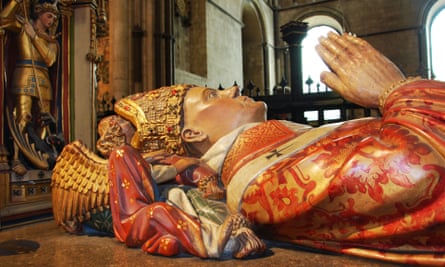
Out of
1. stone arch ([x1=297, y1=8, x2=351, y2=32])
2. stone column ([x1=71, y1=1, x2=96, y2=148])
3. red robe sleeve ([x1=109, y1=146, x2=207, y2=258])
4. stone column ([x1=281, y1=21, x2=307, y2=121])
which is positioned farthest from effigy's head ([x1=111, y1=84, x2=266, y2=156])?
stone arch ([x1=297, y1=8, x2=351, y2=32])

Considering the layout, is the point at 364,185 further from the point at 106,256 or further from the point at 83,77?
the point at 83,77

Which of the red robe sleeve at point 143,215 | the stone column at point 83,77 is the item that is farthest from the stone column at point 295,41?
the red robe sleeve at point 143,215

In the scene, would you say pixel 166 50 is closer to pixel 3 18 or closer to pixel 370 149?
pixel 3 18

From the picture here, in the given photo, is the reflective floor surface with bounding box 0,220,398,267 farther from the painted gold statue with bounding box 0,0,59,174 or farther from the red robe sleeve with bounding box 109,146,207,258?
the painted gold statue with bounding box 0,0,59,174

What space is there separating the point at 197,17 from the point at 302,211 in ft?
33.7

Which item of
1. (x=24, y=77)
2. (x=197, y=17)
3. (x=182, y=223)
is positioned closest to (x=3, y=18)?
(x=24, y=77)

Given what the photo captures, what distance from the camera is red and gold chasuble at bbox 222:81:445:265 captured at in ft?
3.96

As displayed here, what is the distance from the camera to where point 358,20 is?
1531cm

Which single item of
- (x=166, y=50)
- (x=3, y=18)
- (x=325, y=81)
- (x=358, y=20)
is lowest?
(x=325, y=81)

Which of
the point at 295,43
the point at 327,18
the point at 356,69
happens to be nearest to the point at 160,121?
the point at 356,69

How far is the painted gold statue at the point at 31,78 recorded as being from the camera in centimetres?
290

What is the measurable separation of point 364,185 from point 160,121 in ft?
3.59

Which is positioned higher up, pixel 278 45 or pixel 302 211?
pixel 278 45

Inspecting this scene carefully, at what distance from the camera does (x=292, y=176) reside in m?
1.42
